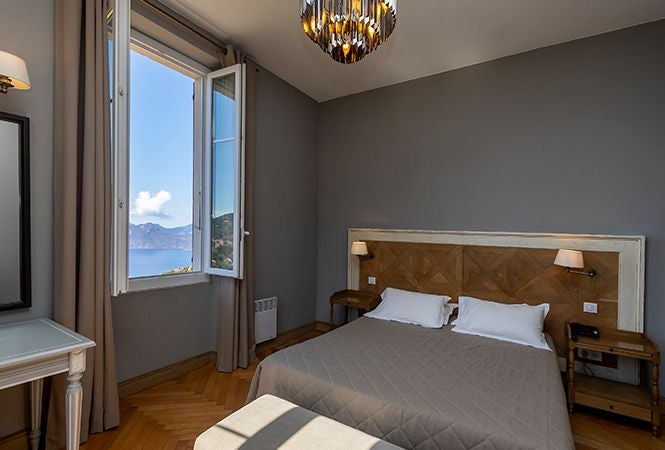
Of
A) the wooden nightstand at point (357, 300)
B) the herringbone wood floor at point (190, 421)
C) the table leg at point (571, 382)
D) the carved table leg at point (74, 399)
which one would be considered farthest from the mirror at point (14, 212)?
the table leg at point (571, 382)

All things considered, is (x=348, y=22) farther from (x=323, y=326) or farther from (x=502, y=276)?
(x=323, y=326)

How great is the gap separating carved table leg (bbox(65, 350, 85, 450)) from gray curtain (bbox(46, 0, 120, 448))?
396 mm

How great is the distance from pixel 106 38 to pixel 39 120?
663 mm

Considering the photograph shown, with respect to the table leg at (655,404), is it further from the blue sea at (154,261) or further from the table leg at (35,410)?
the table leg at (35,410)

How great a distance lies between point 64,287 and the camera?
196 cm

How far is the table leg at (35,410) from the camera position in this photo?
1.88 metres

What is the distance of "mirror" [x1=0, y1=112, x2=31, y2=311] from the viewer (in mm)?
1805

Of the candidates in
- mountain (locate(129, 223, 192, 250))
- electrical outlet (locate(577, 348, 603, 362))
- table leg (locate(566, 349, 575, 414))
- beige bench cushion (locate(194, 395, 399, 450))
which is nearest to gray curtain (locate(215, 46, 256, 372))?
mountain (locate(129, 223, 192, 250))

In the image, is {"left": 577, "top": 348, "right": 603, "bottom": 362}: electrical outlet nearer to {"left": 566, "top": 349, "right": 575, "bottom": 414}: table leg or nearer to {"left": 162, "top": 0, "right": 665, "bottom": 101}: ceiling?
{"left": 566, "top": 349, "right": 575, "bottom": 414}: table leg

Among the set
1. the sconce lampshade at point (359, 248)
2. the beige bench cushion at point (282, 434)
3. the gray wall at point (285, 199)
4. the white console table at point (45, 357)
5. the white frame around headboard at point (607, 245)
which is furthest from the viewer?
Result: the sconce lampshade at point (359, 248)

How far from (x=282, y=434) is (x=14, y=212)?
73.3 inches

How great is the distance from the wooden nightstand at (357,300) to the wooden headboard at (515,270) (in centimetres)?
17

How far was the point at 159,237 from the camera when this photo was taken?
289 centimetres

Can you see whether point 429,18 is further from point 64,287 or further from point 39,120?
point 64,287
